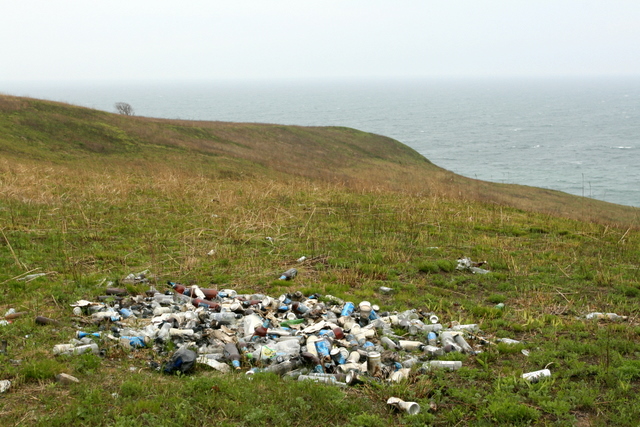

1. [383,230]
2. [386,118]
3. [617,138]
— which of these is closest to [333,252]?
[383,230]

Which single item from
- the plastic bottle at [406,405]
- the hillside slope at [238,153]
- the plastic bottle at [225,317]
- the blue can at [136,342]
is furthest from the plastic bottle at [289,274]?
the hillside slope at [238,153]

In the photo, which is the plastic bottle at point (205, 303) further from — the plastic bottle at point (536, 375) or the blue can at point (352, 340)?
the plastic bottle at point (536, 375)

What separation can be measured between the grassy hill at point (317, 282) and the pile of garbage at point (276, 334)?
0.85 feet

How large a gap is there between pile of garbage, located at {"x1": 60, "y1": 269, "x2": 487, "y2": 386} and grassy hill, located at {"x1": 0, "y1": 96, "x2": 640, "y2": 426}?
0.85ft

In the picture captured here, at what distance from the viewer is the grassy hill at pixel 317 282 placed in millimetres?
5215

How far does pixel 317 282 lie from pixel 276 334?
274 cm

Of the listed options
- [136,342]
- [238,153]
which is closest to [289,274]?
[136,342]

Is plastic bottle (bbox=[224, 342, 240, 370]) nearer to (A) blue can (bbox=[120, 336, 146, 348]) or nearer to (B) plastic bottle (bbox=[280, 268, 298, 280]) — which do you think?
(A) blue can (bbox=[120, 336, 146, 348])

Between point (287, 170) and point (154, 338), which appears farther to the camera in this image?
point (287, 170)

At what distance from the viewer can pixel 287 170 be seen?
36.9 meters

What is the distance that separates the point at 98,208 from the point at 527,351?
12777 mm

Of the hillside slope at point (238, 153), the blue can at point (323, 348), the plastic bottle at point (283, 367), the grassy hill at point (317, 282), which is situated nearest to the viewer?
the grassy hill at point (317, 282)

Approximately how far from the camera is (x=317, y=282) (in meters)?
9.63

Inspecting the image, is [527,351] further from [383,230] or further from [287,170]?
[287,170]
